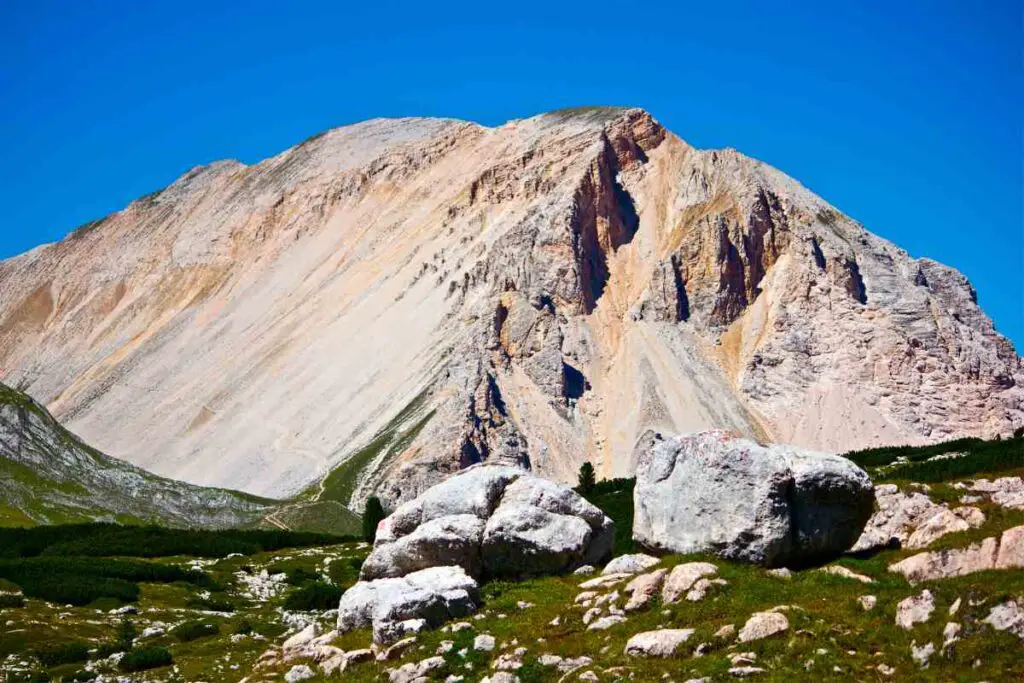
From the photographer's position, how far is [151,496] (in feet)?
466

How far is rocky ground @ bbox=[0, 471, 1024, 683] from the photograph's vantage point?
25156mm

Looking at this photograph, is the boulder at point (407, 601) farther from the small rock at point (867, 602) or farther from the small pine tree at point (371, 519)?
the small pine tree at point (371, 519)

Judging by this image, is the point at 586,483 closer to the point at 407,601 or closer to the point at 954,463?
the point at 954,463

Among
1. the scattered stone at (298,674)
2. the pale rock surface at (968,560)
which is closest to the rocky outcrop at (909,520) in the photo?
the pale rock surface at (968,560)

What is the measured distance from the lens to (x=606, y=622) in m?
31.1

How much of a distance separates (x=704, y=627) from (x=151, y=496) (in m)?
123

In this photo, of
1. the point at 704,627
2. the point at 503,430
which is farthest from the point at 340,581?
the point at 503,430

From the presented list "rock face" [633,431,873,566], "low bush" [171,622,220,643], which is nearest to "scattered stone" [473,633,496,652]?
"rock face" [633,431,873,566]

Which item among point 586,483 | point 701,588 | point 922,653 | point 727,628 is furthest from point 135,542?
point 922,653

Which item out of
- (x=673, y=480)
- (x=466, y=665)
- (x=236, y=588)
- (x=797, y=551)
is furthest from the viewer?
(x=236, y=588)

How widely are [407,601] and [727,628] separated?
10.6 meters

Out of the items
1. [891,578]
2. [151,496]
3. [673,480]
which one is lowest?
[891,578]

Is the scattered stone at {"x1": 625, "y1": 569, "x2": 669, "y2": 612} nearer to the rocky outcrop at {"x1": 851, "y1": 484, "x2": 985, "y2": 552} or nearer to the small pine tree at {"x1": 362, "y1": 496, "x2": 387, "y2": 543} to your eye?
the rocky outcrop at {"x1": 851, "y1": 484, "x2": 985, "y2": 552}

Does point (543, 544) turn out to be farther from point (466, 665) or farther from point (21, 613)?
point (21, 613)
